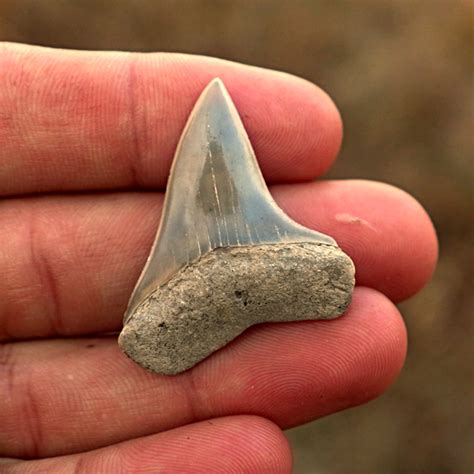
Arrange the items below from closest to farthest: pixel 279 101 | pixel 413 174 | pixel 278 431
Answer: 1. pixel 278 431
2. pixel 279 101
3. pixel 413 174

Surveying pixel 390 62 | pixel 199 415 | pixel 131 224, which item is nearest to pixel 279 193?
pixel 131 224

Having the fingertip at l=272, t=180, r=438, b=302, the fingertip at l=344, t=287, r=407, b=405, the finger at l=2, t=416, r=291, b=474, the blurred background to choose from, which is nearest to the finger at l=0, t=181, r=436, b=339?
the fingertip at l=272, t=180, r=438, b=302

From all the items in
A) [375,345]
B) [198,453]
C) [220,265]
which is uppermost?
[220,265]

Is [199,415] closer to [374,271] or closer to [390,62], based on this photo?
[374,271]

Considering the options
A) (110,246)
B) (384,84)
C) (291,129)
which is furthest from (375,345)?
(384,84)

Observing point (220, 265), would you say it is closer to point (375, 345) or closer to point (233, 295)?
point (233, 295)

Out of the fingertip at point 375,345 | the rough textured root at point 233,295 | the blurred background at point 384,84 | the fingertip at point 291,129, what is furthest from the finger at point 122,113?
the blurred background at point 384,84

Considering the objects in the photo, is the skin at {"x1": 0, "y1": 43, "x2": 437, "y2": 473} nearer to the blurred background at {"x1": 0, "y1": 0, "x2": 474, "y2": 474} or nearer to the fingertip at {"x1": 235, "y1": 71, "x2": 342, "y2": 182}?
the fingertip at {"x1": 235, "y1": 71, "x2": 342, "y2": 182}
